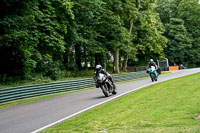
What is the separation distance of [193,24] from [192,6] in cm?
438

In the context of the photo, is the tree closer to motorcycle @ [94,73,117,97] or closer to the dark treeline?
the dark treeline

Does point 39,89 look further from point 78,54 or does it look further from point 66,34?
point 78,54

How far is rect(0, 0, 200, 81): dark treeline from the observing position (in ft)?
57.6

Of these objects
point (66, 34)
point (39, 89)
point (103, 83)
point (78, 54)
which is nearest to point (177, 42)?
point (78, 54)

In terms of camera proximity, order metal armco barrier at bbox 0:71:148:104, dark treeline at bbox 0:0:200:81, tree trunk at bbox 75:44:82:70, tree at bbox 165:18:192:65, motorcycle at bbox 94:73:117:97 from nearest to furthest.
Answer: motorcycle at bbox 94:73:117:97 → metal armco barrier at bbox 0:71:148:104 → dark treeline at bbox 0:0:200:81 → tree trunk at bbox 75:44:82:70 → tree at bbox 165:18:192:65

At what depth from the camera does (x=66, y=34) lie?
26.4m

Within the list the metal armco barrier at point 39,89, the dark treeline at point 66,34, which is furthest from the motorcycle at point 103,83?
the dark treeline at point 66,34

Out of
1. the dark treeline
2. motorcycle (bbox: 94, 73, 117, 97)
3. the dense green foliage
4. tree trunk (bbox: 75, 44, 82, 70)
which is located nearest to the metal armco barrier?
the dark treeline

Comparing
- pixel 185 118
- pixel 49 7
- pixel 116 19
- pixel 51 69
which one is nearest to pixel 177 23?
pixel 116 19

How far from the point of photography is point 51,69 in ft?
83.0

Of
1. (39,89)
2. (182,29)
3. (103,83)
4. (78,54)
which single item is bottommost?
(39,89)

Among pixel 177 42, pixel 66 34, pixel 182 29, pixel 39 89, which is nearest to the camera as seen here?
pixel 39 89

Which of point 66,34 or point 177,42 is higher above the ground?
point 177,42

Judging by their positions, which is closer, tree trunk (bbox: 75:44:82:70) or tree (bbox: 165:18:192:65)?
tree trunk (bbox: 75:44:82:70)
